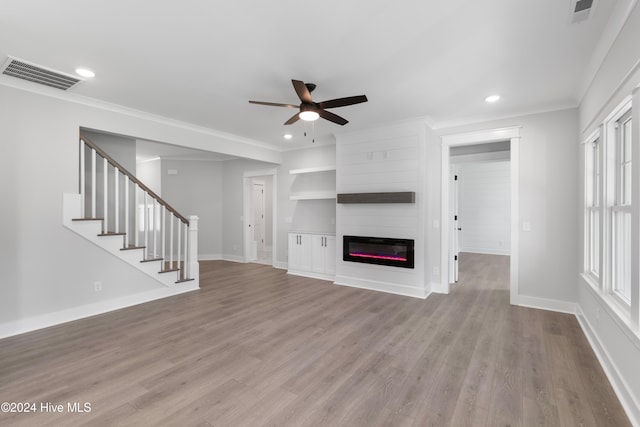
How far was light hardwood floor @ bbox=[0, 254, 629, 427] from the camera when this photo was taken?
76.7 inches

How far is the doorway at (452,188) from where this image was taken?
13.9ft

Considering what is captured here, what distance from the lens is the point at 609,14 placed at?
2131 mm

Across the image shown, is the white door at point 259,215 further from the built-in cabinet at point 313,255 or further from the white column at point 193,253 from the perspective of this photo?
the white column at point 193,253

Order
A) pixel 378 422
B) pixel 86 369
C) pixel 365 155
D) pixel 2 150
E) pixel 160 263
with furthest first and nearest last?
pixel 365 155, pixel 160 263, pixel 2 150, pixel 86 369, pixel 378 422

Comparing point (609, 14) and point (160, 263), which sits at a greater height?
point (609, 14)

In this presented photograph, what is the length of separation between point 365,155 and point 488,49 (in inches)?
105

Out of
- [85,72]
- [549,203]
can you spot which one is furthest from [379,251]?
[85,72]

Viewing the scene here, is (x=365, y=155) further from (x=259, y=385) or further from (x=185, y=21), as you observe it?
(x=259, y=385)

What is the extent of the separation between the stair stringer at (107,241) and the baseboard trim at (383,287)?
9.14ft

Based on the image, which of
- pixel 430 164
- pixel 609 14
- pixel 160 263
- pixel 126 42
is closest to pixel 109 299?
pixel 160 263

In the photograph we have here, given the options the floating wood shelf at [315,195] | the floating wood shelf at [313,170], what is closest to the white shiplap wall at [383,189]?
the floating wood shelf at [313,170]

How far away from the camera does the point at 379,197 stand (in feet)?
15.8

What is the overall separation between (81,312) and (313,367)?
3.15m

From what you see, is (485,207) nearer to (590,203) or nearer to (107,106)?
(590,203)
